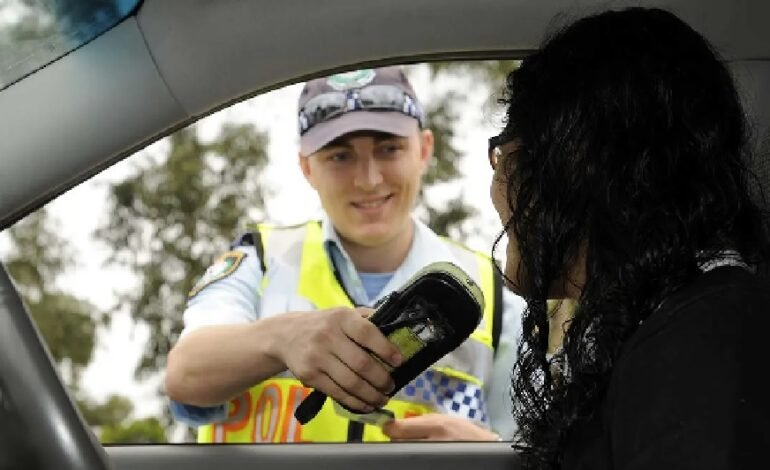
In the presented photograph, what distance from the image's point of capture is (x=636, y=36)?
1.61 m

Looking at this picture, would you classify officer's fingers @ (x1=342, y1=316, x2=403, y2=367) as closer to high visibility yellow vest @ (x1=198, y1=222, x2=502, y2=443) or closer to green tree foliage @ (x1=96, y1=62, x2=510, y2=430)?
high visibility yellow vest @ (x1=198, y1=222, x2=502, y2=443)

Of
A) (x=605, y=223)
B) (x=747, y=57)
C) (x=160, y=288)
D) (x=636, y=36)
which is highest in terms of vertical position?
(x=160, y=288)

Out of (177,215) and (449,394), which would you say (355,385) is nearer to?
(449,394)

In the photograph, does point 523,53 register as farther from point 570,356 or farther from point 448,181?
point 448,181

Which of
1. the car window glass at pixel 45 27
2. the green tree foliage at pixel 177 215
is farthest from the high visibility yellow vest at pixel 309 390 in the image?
the green tree foliage at pixel 177 215

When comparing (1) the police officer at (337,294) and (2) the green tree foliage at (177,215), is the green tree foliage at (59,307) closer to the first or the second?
(2) the green tree foliage at (177,215)

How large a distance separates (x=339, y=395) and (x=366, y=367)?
71 mm

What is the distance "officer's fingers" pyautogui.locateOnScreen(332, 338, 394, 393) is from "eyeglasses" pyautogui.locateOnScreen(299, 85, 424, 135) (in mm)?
573

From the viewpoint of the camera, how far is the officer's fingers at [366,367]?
192 centimetres

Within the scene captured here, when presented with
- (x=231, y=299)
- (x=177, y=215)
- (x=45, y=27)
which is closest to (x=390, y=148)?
(x=231, y=299)

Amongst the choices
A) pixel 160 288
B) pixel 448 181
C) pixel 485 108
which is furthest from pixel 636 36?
pixel 160 288

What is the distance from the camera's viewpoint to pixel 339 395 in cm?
197

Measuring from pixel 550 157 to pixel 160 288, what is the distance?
5.47m

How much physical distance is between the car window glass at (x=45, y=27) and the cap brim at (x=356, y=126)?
707mm
